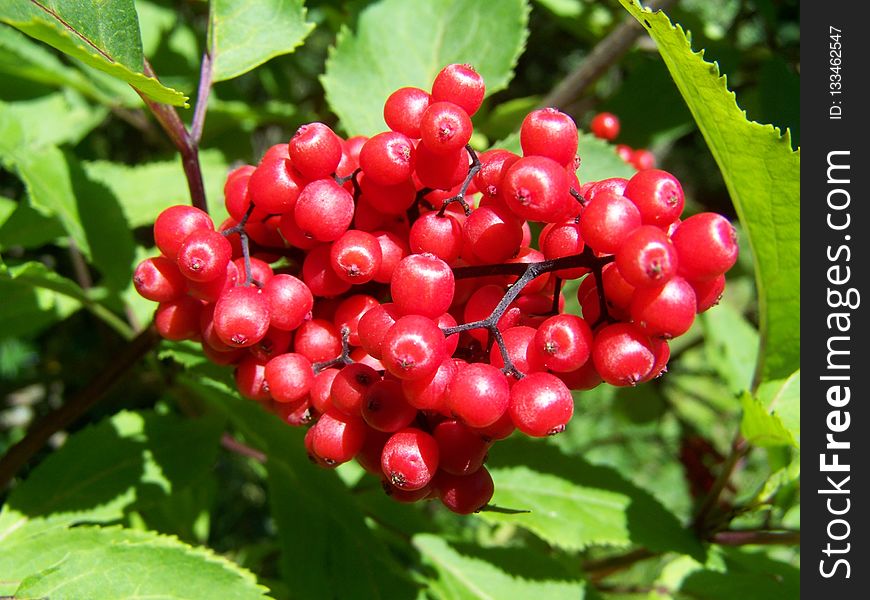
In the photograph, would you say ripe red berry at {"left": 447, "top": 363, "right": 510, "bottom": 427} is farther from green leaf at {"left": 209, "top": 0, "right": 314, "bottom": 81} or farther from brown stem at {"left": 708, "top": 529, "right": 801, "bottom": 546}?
brown stem at {"left": 708, "top": 529, "right": 801, "bottom": 546}

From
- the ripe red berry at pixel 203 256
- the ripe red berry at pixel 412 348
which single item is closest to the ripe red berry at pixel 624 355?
the ripe red berry at pixel 412 348

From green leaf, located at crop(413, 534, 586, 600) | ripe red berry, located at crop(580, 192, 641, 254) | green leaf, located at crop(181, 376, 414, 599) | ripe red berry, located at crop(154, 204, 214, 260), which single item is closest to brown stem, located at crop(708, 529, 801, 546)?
green leaf, located at crop(413, 534, 586, 600)

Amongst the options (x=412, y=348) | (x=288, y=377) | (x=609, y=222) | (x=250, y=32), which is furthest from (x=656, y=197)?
(x=250, y=32)

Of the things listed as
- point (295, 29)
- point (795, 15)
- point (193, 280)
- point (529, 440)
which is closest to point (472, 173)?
point (193, 280)

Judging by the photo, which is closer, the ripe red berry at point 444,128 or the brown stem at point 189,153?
the ripe red berry at point 444,128

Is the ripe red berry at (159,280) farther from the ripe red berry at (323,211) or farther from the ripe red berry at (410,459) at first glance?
the ripe red berry at (410,459)

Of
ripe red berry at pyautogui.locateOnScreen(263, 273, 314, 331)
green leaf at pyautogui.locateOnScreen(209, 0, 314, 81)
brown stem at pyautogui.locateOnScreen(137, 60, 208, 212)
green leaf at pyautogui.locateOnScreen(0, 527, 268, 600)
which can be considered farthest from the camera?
green leaf at pyautogui.locateOnScreen(209, 0, 314, 81)

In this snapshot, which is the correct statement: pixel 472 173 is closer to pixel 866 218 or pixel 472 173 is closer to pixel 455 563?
pixel 455 563
